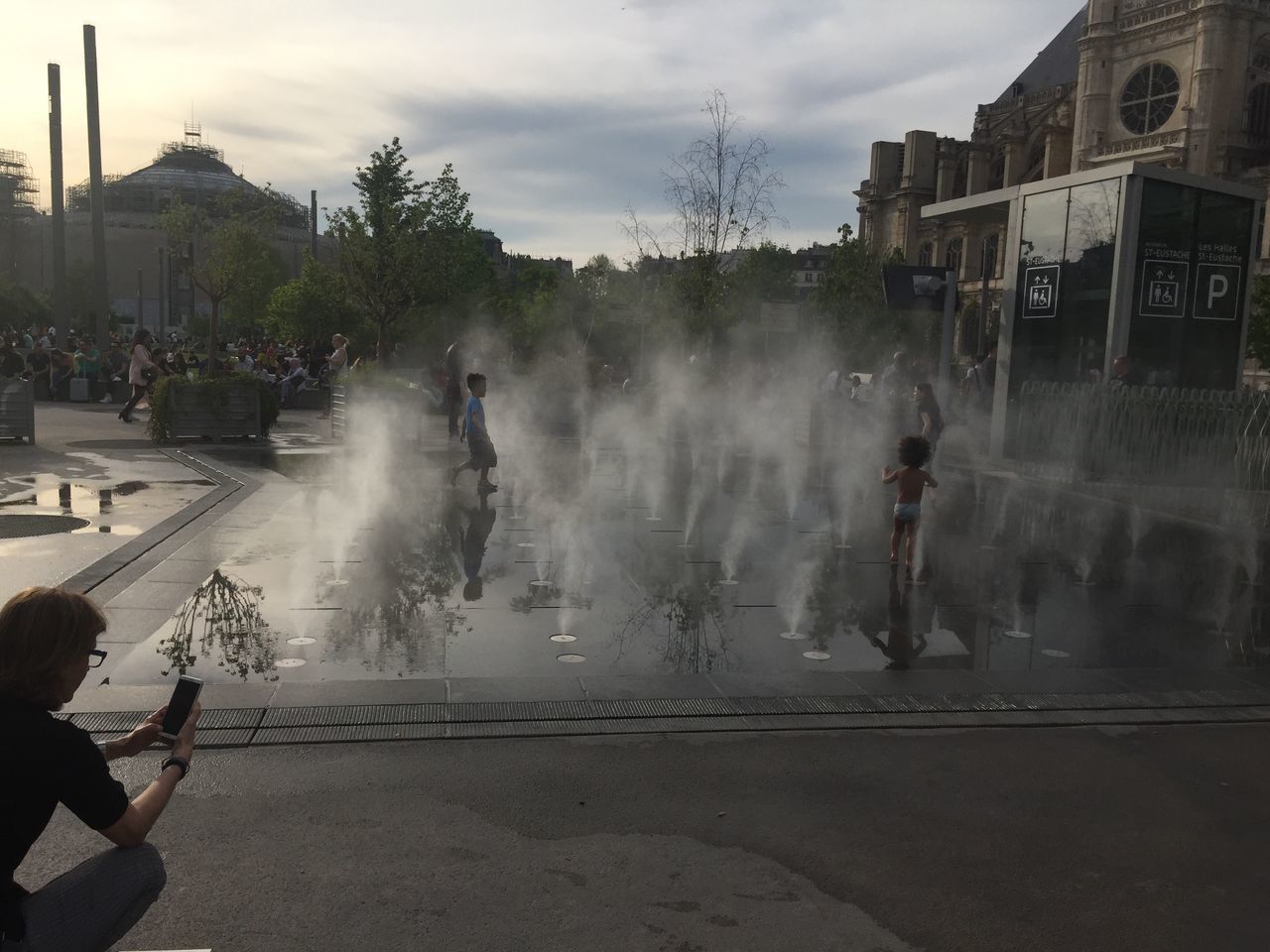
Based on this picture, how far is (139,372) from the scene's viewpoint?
20.5m

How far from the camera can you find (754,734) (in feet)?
16.4

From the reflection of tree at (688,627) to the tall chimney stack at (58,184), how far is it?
23070 millimetres

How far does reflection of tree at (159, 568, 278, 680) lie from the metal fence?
11438 millimetres

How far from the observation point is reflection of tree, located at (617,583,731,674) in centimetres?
614

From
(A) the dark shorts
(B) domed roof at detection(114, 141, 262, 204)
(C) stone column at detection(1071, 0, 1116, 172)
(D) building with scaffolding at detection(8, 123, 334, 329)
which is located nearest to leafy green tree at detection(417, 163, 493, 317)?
(A) the dark shorts

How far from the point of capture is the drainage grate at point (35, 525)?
9.10 metres

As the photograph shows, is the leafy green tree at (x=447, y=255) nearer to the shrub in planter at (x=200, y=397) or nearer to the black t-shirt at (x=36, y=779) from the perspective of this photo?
the shrub in planter at (x=200, y=397)

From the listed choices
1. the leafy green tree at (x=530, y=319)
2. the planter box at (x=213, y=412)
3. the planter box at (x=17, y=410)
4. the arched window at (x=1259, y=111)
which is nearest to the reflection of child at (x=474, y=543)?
the planter box at (x=213, y=412)

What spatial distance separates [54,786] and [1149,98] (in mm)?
68947

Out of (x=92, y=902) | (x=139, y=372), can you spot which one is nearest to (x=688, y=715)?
(x=92, y=902)

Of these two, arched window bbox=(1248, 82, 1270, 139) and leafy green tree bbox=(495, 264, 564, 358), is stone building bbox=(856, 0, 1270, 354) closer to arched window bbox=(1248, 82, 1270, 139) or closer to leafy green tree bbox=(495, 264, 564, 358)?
arched window bbox=(1248, 82, 1270, 139)

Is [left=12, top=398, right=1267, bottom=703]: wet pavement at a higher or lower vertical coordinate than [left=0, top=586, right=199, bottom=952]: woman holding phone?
lower

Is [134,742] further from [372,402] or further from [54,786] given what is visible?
[372,402]

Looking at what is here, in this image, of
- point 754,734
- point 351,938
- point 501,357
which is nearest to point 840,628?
point 754,734
